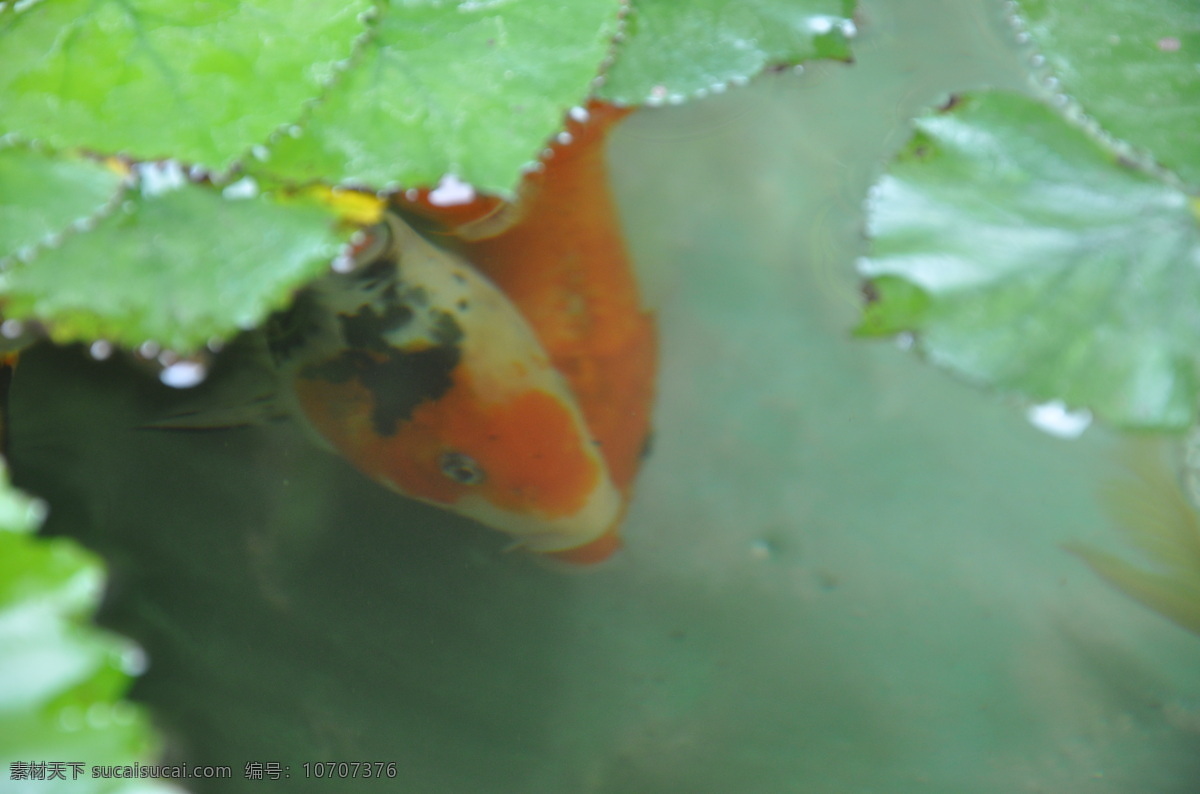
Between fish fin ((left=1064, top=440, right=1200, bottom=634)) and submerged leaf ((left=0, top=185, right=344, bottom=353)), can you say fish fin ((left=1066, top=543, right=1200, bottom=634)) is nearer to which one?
fish fin ((left=1064, top=440, right=1200, bottom=634))

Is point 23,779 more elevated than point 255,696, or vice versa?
point 23,779

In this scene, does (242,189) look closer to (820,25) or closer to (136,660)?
(136,660)

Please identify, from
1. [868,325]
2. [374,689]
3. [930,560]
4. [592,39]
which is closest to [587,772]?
[374,689]

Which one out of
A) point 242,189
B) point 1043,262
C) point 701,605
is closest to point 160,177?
point 242,189

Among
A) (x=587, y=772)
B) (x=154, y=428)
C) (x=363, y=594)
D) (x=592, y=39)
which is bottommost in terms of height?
(x=587, y=772)

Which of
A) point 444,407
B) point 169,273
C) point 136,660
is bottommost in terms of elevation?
point 136,660

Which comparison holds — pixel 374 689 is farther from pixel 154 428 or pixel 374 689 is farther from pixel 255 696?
pixel 154 428

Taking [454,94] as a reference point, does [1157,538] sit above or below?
below
